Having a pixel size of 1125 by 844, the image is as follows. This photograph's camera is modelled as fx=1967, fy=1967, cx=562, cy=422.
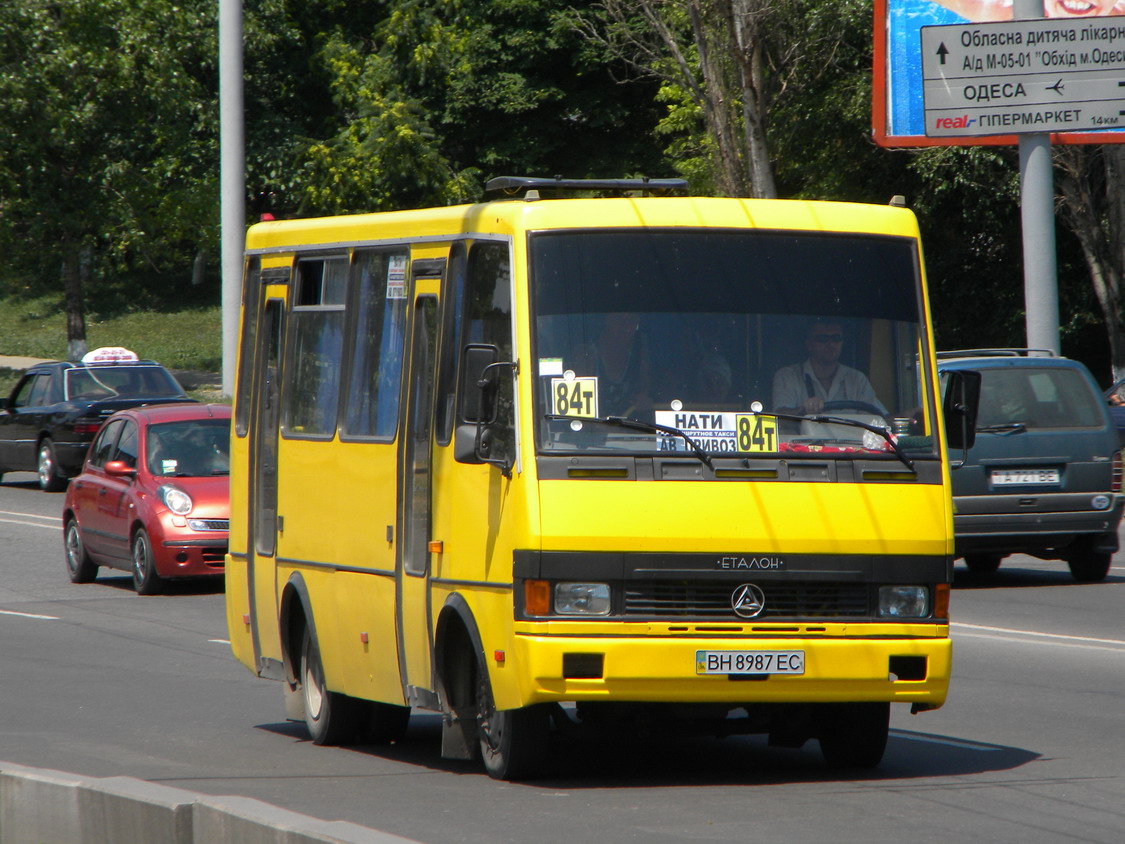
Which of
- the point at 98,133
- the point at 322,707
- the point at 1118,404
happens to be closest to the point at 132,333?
the point at 98,133

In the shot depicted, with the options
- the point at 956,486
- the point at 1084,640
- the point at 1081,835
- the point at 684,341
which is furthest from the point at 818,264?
the point at 956,486

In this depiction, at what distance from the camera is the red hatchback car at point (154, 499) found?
691 inches

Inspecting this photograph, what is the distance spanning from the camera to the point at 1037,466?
1658 centimetres

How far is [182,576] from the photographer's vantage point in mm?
17562

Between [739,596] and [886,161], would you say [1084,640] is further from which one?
[886,161]

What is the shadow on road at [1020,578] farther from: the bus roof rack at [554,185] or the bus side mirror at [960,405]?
the bus side mirror at [960,405]

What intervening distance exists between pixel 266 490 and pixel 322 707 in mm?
1234

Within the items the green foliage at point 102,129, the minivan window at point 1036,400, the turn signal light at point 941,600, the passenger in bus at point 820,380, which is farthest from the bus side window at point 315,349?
the green foliage at point 102,129

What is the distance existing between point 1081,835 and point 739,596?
1576mm

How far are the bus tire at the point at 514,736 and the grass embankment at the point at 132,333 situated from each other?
51.8 m

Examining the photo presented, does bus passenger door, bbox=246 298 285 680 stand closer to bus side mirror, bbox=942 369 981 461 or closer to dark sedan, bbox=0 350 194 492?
bus side mirror, bbox=942 369 981 461

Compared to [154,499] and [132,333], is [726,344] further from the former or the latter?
[132,333]

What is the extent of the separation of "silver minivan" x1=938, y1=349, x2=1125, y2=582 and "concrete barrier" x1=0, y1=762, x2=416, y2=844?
36.1 feet

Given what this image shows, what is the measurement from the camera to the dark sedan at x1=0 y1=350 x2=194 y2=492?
28.2 metres
